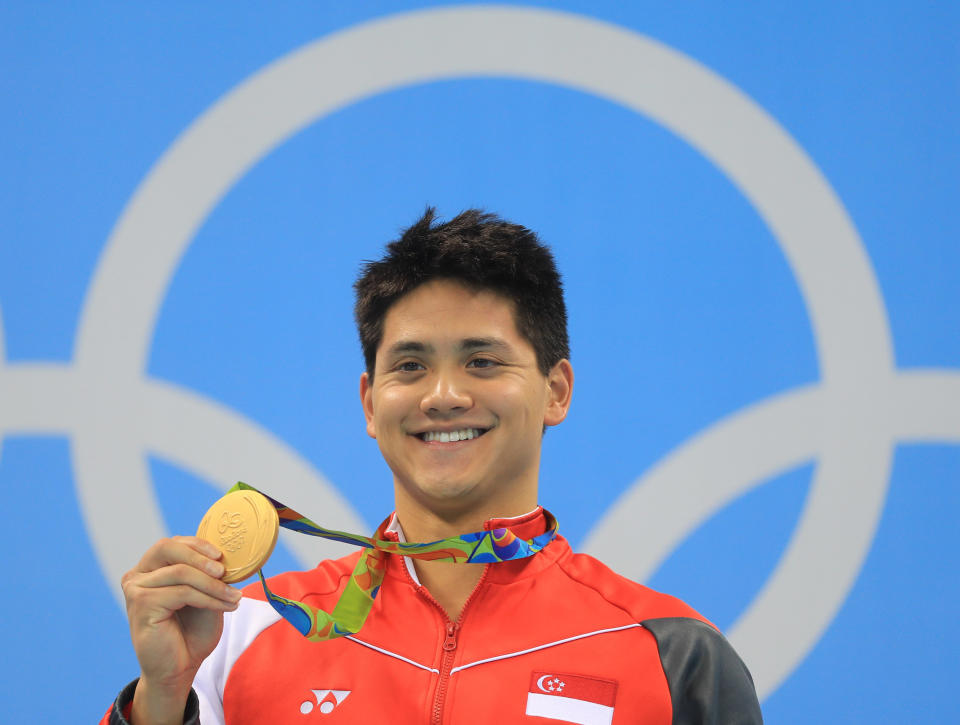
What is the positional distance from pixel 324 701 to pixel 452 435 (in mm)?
499

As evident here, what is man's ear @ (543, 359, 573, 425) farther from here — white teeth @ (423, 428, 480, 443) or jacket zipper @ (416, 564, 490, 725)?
Answer: jacket zipper @ (416, 564, 490, 725)

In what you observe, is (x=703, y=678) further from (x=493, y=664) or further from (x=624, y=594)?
(x=493, y=664)

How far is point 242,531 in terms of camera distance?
1402 millimetres

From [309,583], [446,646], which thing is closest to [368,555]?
[309,583]

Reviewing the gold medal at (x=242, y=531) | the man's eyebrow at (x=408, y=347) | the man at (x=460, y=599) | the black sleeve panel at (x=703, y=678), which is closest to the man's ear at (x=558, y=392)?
the man at (x=460, y=599)

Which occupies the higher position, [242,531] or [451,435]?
[451,435]

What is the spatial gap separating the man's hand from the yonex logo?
218mm

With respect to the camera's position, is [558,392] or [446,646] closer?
[446,646]

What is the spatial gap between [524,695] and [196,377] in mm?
1506

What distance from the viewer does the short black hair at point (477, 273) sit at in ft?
5.75

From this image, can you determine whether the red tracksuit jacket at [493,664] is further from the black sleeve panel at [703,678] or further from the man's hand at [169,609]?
the man's hand at [169,609]

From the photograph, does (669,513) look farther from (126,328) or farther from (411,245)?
(126,328)

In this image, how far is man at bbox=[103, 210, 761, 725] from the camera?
1539mm

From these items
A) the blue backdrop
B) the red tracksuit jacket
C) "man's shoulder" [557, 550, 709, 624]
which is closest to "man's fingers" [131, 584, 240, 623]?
the red tracksuit jacket
